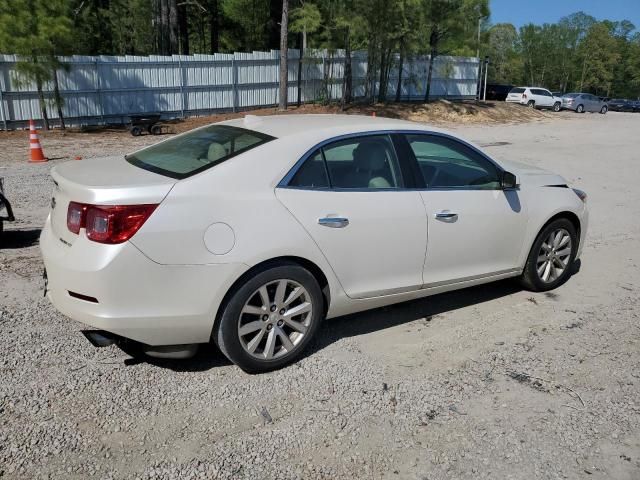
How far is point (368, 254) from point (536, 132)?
74.3ft

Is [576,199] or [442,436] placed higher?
[576,199]

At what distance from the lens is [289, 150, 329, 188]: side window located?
3875mm

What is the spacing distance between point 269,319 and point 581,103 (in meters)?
45.3

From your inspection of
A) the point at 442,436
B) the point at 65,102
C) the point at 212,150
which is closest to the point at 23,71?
the point at 65,102

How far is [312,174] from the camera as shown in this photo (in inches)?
155

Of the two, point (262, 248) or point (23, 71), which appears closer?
point (262, 248)

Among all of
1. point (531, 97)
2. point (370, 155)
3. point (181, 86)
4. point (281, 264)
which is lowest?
point (531, 97)

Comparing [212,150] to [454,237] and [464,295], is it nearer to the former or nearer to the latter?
[454,237]

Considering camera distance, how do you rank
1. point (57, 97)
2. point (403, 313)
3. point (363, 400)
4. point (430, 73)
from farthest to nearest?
point (430, 73) → point (57, 97) → point (403, 313) → point (363, 400)

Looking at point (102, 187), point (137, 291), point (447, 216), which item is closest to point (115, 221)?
point (102, 187)

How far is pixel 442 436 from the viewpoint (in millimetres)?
3252

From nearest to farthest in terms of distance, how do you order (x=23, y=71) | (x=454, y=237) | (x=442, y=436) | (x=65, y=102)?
1. (x=442, y=436)
2. (x=454, y=237)
3. (x=23, y=71)
4. (x=65, y=102)

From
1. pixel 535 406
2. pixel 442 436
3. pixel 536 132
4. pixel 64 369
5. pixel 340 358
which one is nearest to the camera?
pixel 442 436

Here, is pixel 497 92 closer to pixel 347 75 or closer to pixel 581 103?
pixel 581 103
